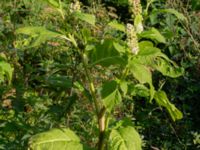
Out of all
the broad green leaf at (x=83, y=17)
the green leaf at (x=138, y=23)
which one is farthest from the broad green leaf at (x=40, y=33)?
the green leaf at (x=138, y=23)

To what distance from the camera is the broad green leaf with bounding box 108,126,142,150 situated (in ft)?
9.33

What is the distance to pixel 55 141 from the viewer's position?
2895 millimetres

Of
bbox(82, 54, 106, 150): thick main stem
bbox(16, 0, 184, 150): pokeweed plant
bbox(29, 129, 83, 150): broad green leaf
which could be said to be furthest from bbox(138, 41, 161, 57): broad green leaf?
bbox(29, 129, 83, 150): broad green leaf

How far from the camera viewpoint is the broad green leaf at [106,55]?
9.10ft

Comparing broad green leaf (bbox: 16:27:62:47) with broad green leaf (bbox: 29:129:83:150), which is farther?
broad green leaf (bbox: 29:129:83:150)

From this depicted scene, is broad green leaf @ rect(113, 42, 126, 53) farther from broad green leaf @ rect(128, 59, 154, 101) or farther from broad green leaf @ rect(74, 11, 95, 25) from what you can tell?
broad green leaf @ rect(74, 11, 95, 25)

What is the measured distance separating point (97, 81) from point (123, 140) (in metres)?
1.55

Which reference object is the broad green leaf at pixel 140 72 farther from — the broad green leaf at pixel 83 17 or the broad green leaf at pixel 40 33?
the broad green leaf at pixel 40 33

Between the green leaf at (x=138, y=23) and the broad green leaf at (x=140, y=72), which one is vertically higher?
the green leaf at (x=138, y=23)

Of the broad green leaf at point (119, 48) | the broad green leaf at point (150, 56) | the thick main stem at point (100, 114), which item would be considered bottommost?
the thick main stem at point (100, 114)

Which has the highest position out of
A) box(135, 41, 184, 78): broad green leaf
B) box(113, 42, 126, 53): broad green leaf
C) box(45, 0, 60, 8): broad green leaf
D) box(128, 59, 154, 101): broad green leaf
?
box(45, 0, 60, 8): broad green leaf

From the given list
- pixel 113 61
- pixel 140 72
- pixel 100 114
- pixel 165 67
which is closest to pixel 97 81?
pixel 100 114

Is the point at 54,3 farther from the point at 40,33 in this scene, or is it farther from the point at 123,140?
the point at 123,140

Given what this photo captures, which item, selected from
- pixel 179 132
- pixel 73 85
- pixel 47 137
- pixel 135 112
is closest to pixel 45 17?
pixel 135 112
